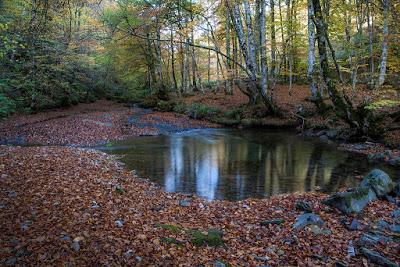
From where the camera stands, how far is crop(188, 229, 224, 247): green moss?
17.3 ft

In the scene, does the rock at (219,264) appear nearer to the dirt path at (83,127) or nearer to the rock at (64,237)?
the rock at (64,237)

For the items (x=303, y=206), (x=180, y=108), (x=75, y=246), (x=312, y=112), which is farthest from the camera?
(x=180, y=108)

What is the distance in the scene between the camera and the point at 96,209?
5938 millimetres

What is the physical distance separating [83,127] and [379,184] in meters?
16.4

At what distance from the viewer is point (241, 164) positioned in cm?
1252

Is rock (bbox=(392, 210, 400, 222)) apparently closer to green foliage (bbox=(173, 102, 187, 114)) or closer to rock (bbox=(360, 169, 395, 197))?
rock (bbox=(360, 169, 395, 197))

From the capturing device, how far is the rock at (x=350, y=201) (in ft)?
21.7

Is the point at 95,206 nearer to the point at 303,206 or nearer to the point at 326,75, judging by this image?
the point at 303,206

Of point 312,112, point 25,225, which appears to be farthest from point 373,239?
point 312,112

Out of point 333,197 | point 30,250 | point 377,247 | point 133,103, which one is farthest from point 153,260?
point 133,103

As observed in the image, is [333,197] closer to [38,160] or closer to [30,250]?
[30,250]

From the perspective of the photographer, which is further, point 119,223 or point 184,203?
point 184,203

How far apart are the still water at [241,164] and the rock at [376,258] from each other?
4112 mm

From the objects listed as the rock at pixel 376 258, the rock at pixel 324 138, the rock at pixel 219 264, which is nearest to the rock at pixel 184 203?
the rock at pixel 219 264
